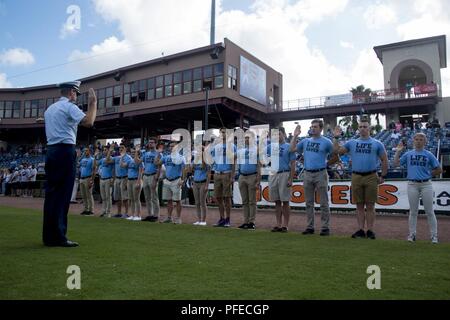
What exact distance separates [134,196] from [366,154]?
6496mm

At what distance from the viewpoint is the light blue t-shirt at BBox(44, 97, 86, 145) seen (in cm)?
543

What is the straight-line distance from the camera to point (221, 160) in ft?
32.3

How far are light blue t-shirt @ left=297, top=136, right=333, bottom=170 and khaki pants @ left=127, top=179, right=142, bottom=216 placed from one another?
16.6ft

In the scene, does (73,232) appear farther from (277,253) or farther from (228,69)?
(228,69)

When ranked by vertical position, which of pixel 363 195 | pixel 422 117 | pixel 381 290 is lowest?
pixel 381 290

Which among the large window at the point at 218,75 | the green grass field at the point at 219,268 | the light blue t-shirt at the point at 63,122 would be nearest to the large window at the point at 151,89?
the large window at the point at 218,75

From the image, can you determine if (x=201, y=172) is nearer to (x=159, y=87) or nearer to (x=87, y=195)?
(x=87, y=195)

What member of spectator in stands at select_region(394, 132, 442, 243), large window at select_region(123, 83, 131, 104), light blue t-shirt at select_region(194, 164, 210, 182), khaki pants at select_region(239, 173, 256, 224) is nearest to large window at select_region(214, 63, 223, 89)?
large window at select_region(123, 83, 131, 104)

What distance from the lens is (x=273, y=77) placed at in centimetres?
3925

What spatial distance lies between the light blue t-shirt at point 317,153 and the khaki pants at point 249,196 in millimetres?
1510

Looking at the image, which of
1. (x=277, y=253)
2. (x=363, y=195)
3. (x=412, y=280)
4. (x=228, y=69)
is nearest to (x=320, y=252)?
(x=277, y=253)

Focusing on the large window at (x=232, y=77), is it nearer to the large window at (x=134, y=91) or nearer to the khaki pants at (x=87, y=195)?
the large window at (x=134, y=91)
